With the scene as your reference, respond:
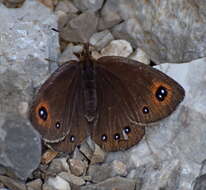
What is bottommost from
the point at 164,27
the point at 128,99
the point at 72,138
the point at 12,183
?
the point at 12,183

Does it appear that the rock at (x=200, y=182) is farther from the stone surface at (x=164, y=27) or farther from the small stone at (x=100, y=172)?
the stone surface at (x=164, y=27)

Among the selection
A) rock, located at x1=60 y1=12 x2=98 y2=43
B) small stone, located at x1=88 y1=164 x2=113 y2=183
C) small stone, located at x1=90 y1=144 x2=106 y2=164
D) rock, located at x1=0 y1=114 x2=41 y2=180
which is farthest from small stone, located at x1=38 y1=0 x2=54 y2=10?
small stone, located at x1=88 y1=164 x2=113 y2=183

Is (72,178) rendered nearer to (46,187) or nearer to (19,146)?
(46,187)

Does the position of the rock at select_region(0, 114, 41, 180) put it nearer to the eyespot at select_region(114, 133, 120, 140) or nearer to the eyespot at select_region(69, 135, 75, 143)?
the eyespot at select_region(69, 135, 75, 143)

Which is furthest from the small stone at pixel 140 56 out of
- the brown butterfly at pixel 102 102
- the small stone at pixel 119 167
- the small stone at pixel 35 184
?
the small stone at pixel 35 184

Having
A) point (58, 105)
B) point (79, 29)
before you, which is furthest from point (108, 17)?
point (58, 105)

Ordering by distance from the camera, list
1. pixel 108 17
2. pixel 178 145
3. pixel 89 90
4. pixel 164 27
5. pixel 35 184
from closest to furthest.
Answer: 1. pixel 35 184
2. pixel 178 145
3. pixel 89 90
4. pixel 164 27
5. pixel 108 17

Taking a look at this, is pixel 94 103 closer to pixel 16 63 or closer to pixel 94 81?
pixel 94 81
